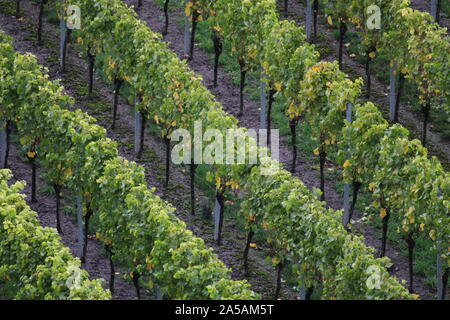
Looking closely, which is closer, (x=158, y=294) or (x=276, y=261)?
(x=158, y=294)

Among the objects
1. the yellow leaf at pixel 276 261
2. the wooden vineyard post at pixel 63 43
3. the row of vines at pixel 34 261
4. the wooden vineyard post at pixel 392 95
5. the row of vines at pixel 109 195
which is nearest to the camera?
the row of vines at pixel 34 261

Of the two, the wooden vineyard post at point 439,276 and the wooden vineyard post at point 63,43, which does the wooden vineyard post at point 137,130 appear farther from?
the wooden vineyard post at point 439,276

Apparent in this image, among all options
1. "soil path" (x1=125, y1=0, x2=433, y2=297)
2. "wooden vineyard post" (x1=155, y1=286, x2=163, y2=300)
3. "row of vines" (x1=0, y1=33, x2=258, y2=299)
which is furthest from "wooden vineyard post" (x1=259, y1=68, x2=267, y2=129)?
"wooden vineyard post" (x1=155, y1=286, x2=163, y2=300)

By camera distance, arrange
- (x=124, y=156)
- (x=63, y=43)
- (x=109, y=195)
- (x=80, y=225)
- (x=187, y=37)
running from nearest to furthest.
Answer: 1. (x=109, y=195)
2. (x=80, y=225)
3. (x=124, y=156)
4. (x=63, y=43)
5. (x=187, y=37)

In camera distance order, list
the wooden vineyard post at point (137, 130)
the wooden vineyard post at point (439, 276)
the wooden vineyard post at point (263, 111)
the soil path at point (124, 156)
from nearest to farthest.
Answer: the wooden vineyard post at point (439, 276), the soil path at point (124, 156), the wooden vineyard post at point (137, 130), the wooden vineyard post at point (263, 111)

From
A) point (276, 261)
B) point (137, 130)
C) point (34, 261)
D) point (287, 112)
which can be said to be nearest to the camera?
point (34, 261)

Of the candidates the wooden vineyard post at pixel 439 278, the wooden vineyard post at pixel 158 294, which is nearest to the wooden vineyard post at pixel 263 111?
the wooden vineyard post at pixel 439 278

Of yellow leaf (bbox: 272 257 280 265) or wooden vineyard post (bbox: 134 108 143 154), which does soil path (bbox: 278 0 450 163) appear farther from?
yellow leaf (bbox: 272 257 280 265)

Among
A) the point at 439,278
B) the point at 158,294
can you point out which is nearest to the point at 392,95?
the point at 439,278

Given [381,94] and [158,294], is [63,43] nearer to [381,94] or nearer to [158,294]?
[381,94]

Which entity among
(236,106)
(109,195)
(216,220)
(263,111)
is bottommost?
(216,220)
